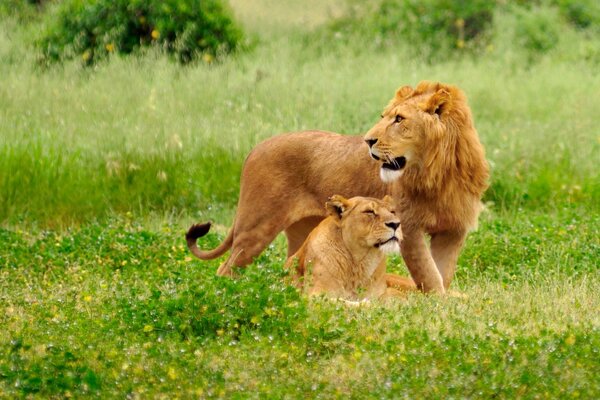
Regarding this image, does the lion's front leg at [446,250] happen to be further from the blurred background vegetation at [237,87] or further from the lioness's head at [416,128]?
the blurred background vegetation at [237,87]

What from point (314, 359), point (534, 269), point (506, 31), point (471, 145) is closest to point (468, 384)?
point (314, 359)

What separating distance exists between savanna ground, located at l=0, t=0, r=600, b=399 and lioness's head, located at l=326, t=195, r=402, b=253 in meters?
0.41

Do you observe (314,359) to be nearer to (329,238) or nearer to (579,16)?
(329,238)

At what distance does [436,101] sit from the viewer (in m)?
7.95

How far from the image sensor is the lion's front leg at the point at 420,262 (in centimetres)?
809

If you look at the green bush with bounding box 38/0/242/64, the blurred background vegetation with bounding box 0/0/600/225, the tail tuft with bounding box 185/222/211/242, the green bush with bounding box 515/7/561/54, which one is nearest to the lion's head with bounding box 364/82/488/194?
the tail tuft with bounding box 185/222/211/242

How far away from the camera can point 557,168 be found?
12781mm

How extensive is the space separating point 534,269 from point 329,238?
210 cm

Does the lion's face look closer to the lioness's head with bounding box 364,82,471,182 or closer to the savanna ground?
the lioness's head with bounding box 364,82,471,182

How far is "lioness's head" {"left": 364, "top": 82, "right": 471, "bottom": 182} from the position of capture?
7934mm

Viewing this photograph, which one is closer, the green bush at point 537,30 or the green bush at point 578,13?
the green bush at point 537,30

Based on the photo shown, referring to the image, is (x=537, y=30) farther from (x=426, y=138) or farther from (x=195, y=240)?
(x=426, y=138)

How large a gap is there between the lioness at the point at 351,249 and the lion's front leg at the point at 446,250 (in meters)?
0.40

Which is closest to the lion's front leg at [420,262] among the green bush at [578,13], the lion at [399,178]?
the lion at [399,178]
